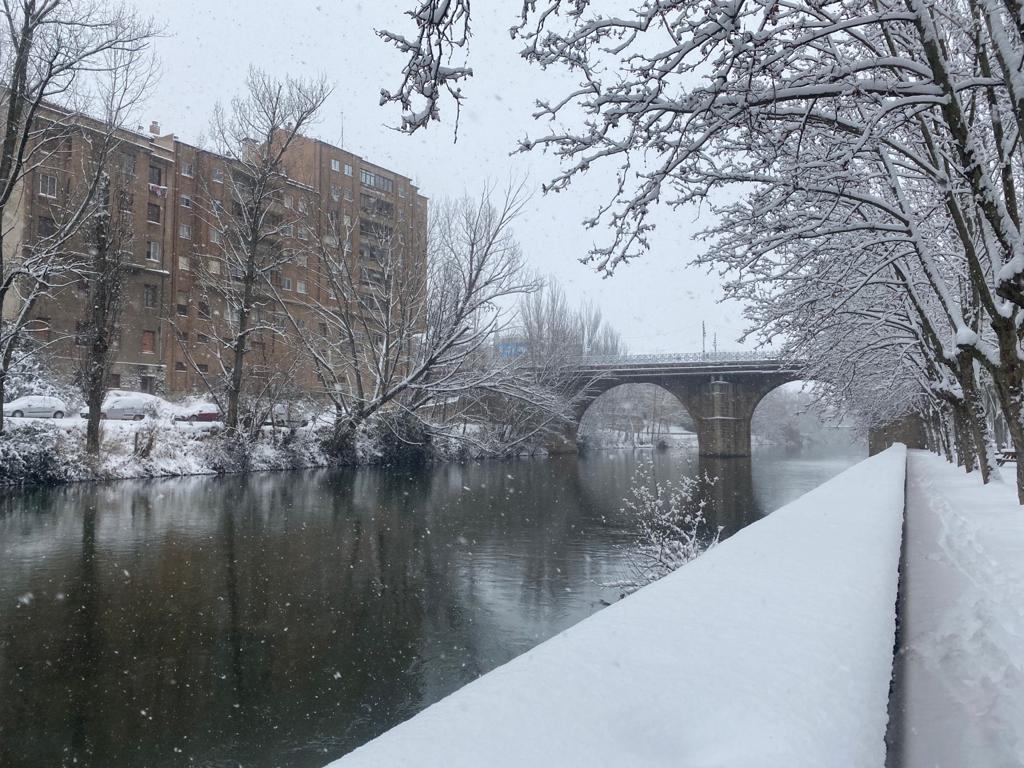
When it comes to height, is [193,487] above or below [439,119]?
below

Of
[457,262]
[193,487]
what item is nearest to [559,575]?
[193,487]

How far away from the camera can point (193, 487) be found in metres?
18.2

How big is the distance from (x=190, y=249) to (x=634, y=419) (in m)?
41.0

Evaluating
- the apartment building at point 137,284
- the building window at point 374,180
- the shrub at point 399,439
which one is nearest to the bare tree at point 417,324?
the shrub at point 399,439

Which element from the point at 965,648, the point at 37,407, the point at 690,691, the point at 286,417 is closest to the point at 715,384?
the point at 286,417

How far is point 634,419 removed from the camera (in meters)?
65.6

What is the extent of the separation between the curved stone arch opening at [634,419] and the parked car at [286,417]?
2512cm

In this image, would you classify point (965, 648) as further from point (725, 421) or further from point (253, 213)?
point (725, 421)

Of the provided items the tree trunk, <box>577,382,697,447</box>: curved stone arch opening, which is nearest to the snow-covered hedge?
the tree trunk

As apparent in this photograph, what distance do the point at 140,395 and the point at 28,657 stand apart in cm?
2344

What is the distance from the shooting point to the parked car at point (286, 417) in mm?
24672

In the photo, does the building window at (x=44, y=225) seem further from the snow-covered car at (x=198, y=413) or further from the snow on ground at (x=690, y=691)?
the snow on ground at (x=690, y=691)

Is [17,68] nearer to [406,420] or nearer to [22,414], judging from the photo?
[22,414]

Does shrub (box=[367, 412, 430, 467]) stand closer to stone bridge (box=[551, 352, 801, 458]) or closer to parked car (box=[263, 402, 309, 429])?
parked car (box=[263, 402, 309, 429])
